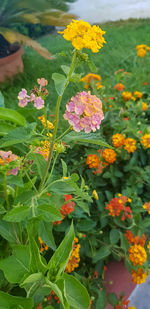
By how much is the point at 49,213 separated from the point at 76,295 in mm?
135

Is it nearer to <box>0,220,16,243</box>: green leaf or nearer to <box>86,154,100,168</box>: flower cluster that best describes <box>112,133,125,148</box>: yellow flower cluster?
<box>86,154,100,168</box>: flower cluster

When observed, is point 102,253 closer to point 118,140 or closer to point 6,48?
point 118,140

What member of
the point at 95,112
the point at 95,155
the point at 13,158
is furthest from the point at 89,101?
the point at 95,155

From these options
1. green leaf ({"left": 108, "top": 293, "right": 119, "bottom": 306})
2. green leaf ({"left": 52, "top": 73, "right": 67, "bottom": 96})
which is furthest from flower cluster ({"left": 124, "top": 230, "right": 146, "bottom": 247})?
green leaf ({"left": 52, "top": 73, "right": 67, "bottom": 96})

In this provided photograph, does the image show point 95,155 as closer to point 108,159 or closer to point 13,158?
point 108,159

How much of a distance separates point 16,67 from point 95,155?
1387 millimetres

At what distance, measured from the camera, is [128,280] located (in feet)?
3.69

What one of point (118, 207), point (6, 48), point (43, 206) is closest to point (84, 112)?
point (43, 206)

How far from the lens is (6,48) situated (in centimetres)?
239

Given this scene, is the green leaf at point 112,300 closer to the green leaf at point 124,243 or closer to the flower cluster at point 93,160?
the green leaf at point 124,243

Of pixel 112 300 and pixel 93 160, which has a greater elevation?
pixel 93 160

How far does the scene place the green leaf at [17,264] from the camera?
1.73 feet

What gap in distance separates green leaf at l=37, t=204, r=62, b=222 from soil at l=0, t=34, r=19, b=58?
2.01 m

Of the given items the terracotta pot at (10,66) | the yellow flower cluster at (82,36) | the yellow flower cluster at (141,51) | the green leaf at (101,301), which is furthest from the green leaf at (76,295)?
the terracotta pot at (10,66)
